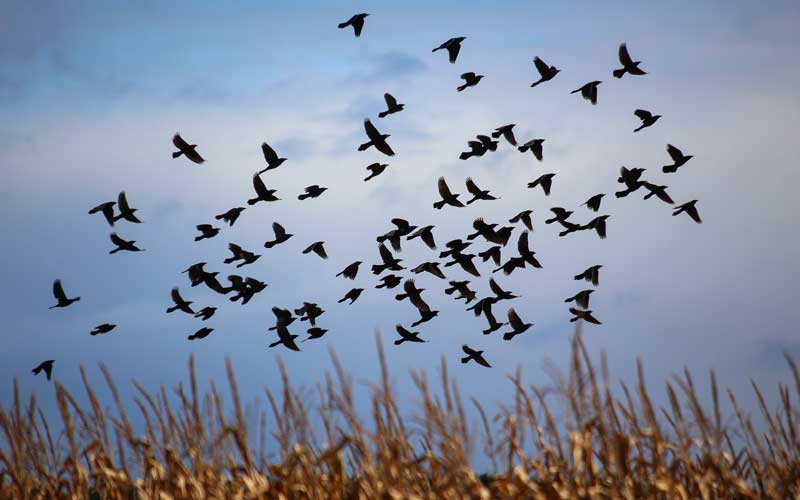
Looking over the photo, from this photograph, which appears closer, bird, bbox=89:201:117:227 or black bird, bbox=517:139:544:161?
bird, bbox=89:201:117:227

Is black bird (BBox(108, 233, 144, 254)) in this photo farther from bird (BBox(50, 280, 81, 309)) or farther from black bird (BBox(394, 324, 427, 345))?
black bird (BBox(394, 324, 427, 345))

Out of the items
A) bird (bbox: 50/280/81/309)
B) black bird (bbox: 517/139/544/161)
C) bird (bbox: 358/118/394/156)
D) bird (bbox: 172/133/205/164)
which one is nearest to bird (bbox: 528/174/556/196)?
black bird (bbox: 517/139/544/161)

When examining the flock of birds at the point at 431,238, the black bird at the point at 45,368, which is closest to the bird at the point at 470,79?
the flock of birds at the point at 431,238

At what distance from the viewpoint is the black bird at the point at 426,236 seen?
18391mm

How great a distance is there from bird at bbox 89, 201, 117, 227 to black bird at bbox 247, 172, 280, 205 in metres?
2.45

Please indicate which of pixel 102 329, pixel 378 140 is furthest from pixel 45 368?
pixel 378 140

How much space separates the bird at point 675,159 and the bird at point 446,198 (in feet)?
13.6

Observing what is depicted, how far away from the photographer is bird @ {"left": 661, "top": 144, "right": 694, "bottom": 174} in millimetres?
18812

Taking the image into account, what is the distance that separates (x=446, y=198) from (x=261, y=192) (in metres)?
3.56

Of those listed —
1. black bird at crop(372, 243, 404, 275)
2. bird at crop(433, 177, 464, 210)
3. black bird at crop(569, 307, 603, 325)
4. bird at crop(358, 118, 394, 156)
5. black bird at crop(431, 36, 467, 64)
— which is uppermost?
black bird at crop(431, 36, 467, 64)

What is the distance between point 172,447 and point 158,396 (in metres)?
0.51

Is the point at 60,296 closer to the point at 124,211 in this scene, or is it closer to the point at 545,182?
the point at 124,211

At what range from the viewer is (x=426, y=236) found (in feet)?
60.7

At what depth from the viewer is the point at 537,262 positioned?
18672 mm
